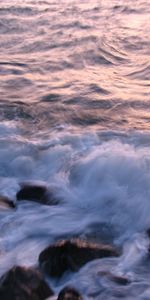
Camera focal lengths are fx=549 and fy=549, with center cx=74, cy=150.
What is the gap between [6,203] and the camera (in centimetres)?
414

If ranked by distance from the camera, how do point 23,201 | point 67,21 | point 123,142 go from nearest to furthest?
point 23,201 → point 123,142 → point 67,21

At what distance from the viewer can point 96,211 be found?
4031mm

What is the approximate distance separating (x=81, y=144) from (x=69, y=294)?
2.35 m

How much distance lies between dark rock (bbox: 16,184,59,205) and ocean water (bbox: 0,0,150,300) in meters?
0.06

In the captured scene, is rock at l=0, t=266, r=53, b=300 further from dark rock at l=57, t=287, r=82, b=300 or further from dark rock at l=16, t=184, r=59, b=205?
dark rock at l=16, t=184, r=59, b=205

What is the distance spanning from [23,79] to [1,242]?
4.19 m

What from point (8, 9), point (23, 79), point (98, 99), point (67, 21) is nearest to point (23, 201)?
point (98, 99)

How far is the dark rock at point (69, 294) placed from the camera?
2832 mm

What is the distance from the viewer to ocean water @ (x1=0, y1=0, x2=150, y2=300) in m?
3.52

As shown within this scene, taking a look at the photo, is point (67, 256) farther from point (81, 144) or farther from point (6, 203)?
point (81, 144)

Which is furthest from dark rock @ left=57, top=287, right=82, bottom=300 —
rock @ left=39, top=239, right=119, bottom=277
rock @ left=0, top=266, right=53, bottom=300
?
rock @ left=39, top=239, right=119, bottom=277

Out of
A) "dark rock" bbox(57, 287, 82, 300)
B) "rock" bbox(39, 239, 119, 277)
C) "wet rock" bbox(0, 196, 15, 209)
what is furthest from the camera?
"wet rock" bbox(0, 196, 15, 209)

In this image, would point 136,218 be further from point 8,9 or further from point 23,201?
point 8,9

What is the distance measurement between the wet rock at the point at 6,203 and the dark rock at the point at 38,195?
7 cm
